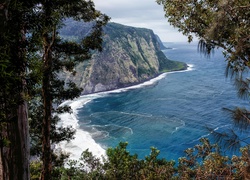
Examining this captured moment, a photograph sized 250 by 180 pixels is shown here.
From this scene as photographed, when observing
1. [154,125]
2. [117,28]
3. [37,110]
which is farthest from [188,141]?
[117,28]

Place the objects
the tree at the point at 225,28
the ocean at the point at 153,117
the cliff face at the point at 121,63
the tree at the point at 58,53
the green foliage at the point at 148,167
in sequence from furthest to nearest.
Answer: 1. the cliff face at the point at 121,63
2. the ocean at the point at 153,117
3. the green foliage at the point at 148,167
4. the tree at the point at 58,53
5. the tree at the point at 225,28

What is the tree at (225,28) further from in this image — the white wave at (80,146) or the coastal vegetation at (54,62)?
the white wave at (80,146)

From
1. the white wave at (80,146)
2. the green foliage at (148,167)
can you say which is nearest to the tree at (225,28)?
the green foliage at (148,167)

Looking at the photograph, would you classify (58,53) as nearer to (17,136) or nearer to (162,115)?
(17,136)

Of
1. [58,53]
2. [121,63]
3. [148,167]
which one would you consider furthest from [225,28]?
[121,63]

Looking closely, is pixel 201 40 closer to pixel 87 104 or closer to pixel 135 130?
pixel 135 130

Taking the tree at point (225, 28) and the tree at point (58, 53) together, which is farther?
the tree at point (58, 53)

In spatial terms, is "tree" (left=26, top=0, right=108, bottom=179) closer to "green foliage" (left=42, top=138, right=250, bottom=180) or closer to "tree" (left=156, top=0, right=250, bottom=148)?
"green foliage" (left=42, top=138, right=250, bottom=180)
